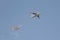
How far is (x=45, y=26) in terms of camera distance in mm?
1423

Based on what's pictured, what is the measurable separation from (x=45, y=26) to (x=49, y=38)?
0.39 feet

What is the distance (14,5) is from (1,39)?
0.35 meters

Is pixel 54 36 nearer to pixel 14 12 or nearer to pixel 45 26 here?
pixel 45 26

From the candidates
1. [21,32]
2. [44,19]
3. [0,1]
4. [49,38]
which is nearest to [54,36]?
[49,38]

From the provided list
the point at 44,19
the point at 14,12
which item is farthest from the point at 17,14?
the point at 44,19

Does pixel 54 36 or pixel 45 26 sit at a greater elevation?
pixel 45 26

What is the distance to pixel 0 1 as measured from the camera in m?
1.48

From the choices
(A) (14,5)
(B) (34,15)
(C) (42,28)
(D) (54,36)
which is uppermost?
(A) (14,5)

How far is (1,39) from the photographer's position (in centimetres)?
146

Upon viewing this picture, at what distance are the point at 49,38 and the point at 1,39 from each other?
46cm

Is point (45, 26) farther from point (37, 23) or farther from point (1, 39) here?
point (1, 39)

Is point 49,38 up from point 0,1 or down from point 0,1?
down

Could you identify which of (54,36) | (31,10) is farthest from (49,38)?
(31,10)

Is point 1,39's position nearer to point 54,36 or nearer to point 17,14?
point 17,14
